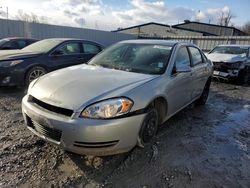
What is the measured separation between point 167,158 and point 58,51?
4.52 metres

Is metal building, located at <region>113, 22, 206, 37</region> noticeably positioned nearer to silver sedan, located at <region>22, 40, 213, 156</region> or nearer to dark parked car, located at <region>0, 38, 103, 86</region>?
dark parked car, located at <region>0, 38, 103, 86</region>

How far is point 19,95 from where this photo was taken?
5508mm

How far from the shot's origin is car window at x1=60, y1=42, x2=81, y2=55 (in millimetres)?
6516

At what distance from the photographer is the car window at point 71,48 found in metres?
6.52

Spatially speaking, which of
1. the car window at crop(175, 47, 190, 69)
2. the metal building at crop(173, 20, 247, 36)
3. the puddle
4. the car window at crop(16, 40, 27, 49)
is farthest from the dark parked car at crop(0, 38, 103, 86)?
the metal building at crop(173, 20, 247, 36)

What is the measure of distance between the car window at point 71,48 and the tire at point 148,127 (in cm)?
422

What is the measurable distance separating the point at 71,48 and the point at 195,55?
3647mm

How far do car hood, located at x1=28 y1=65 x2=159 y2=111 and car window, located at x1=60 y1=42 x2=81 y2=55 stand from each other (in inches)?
127

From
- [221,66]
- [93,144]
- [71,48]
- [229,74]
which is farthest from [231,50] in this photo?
[93,144]

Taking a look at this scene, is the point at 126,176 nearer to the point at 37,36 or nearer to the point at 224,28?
the point at 37,36

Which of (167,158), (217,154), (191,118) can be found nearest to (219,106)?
(191,118)

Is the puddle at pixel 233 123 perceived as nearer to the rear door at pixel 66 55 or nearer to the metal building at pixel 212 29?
the rear door at pixel 66 55

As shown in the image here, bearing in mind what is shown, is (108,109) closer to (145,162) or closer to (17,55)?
(145,162)

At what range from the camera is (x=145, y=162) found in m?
2.93
